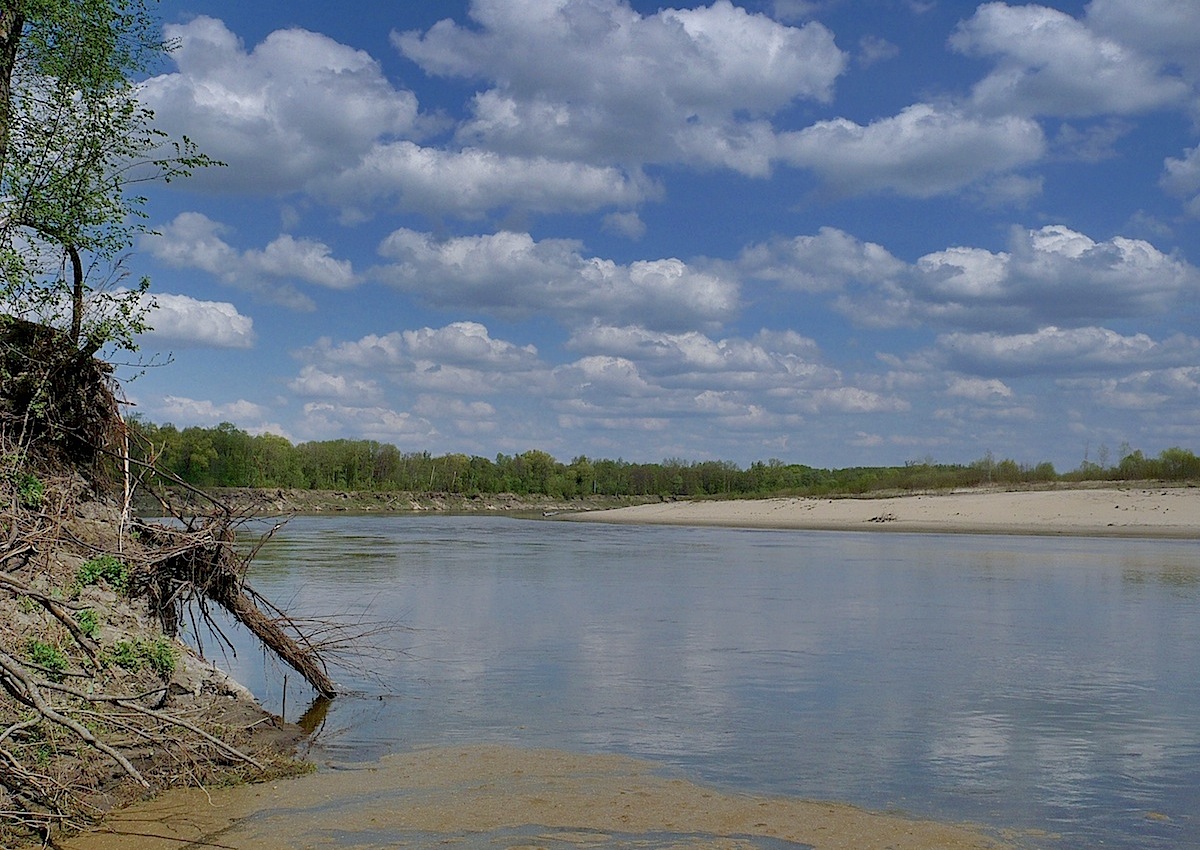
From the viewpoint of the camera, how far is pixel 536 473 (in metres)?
160

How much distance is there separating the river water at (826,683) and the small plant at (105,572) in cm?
265

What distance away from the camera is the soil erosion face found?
7.69 m

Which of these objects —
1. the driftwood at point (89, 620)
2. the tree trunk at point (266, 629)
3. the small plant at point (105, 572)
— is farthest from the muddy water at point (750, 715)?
the small plant at point (105, 572)

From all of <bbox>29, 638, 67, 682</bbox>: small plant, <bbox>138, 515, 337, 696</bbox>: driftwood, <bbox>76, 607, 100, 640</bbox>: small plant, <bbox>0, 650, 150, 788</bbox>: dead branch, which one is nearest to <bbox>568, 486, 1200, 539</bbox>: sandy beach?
<bbox>138, 515, 337, 696</bbox>: driftwood

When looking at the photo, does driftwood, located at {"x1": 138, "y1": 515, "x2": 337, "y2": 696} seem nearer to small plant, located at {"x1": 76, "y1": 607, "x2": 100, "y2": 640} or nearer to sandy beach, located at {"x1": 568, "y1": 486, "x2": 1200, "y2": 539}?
small plant, located at {"x1": 76, "y1": 607, "x2": 100, "y2": 640}

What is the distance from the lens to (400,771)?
9781 mm

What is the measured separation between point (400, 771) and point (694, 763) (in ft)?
9.28

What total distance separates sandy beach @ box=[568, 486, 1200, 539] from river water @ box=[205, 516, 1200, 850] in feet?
79.4

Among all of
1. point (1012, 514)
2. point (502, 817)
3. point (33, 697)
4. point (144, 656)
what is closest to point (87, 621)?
point (144, 656)

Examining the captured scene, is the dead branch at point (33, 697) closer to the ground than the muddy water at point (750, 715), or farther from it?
farther from it

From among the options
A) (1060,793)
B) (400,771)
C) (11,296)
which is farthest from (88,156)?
(1060,793)

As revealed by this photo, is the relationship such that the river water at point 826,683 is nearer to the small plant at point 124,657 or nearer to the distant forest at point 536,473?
the small plant at point 124,657

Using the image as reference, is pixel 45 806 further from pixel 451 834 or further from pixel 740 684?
pixel 740 684

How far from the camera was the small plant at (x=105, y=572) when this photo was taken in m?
10.2
